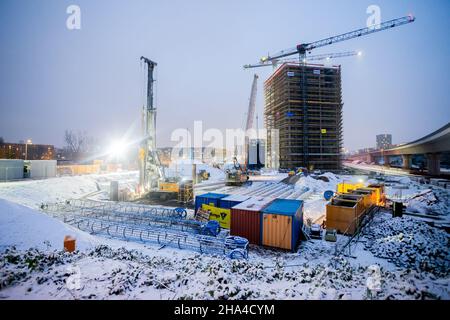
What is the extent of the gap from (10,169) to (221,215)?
3993cm

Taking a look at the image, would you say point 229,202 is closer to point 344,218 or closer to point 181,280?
point 344,218

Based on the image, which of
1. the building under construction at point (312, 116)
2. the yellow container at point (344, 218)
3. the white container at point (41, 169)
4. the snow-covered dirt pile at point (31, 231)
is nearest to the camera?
the snow-covered dirt pile at point (31, 231)

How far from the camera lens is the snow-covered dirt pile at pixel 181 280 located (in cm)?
730

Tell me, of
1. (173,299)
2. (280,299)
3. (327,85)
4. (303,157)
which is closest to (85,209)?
(173,299)

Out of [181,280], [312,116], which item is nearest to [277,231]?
[181,280]

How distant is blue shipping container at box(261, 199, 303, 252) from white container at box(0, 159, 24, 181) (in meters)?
43.6

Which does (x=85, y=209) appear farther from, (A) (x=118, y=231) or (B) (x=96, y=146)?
(B) (x=96, y=146)

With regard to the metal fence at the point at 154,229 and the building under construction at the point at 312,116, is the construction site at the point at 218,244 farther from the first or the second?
the building under construction at the point at 312,116

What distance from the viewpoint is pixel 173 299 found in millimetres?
7266

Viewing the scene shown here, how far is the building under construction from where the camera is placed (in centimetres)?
6619

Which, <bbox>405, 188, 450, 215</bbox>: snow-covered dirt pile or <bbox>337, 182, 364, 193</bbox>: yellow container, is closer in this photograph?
<bbox>405, 188, 450, 215</bbox>: snow-covered dirt pile

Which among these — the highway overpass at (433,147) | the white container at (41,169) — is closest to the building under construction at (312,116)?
the highway overpass at (433,147)

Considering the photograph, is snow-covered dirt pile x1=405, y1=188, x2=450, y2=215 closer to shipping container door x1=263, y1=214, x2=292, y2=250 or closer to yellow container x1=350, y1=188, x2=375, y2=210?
yellow container x1=350, y1=188, x2=375, y2=210

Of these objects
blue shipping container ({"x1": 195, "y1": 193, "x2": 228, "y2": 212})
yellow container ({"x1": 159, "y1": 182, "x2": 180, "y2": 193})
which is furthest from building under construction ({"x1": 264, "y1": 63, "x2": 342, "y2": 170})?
blue shipping container ({"x1": 195, "y1": 193, "x2": 228, "y2": 212})
